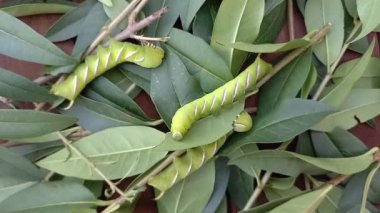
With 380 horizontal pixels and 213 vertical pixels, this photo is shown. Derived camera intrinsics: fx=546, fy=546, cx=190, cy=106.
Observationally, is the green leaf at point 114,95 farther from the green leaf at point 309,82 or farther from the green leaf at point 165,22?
the green leaf at point 309,82

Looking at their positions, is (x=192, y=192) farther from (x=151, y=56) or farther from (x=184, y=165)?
(x=151, y=56)

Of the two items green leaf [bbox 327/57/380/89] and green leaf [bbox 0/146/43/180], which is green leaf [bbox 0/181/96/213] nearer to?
green leaf [bbox 0/146/43/180]

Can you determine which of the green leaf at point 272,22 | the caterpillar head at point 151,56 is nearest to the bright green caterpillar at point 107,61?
the caterpillar head at point 151,56

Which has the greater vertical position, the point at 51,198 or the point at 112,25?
the point at 112,25

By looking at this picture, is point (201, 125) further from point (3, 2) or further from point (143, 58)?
point (3, 2)

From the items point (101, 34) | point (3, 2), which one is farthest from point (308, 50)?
point (3, 2)

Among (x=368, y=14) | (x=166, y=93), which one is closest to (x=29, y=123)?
(x=166, y=93)
